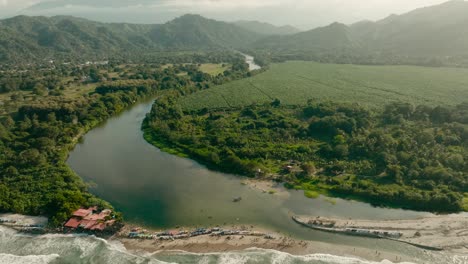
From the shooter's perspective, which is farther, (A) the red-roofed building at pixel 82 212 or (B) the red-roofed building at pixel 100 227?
(A) the red-roofed building at pixel 82 212

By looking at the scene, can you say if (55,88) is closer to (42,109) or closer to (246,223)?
(42,109)

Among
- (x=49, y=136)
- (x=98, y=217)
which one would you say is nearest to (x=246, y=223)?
(x=98, y=217)

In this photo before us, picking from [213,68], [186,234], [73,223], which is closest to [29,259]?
[73,223]

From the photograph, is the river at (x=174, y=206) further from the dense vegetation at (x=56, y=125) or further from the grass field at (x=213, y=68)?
the grass field at (x=213, y=68)

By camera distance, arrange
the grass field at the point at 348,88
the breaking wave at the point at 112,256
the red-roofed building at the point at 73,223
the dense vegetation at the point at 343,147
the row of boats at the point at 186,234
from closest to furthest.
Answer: the breaking wave at the point at 112,256, the row of boats at the point at 186,234, the red-roofed building at the point at 73,223, the dense vegetation at the point at 343,147, the grass field at the point at 348,88

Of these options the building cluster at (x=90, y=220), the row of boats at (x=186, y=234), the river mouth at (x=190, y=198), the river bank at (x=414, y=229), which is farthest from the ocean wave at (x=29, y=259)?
the river bank at (x=414, y=229)

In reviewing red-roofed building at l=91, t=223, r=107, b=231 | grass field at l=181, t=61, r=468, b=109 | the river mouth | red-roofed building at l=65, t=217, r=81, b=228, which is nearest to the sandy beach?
the river mouth

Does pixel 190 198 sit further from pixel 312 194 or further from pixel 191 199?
pixel 312 194

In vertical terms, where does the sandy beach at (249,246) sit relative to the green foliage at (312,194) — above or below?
below
